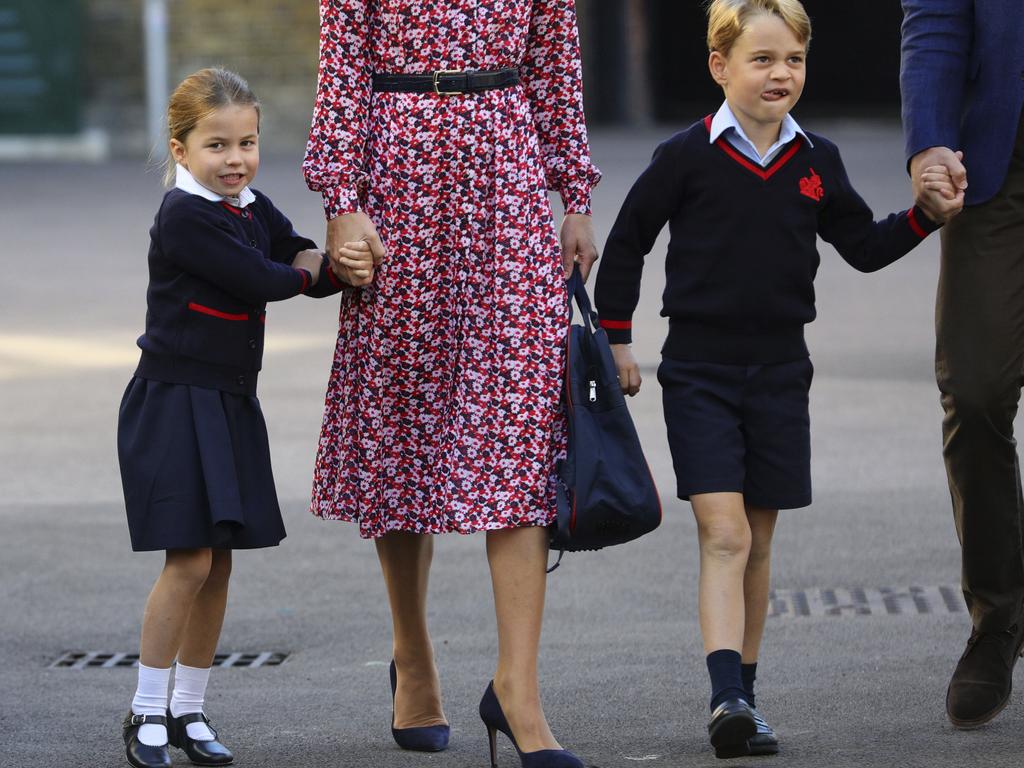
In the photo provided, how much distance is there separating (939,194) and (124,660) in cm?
263

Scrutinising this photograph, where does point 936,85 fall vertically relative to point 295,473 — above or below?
above

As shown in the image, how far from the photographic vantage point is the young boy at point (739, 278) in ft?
13.6

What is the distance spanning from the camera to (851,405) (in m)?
8.87

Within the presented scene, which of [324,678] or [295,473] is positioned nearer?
[324,678]

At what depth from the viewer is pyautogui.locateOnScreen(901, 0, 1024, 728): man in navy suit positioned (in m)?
4.28

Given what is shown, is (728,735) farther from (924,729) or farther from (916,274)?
(916,274)

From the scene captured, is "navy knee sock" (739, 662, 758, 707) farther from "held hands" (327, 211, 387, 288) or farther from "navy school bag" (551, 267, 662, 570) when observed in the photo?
"held hands" (327, 211, 387, 288)

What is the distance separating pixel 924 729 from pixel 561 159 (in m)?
1.52

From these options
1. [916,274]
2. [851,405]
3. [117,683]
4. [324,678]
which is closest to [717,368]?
[324,678]

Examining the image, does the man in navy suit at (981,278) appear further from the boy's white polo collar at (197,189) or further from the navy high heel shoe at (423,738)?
the boy's white polo collar at (197,189)

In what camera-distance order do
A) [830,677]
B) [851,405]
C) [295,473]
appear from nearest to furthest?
1. [830,677]
2. [295,473]
3. [851,405]

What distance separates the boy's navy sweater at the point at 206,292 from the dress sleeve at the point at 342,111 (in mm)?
208

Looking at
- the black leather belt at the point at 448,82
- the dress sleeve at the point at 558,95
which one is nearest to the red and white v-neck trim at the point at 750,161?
the dress sleeve at the point at 558,95

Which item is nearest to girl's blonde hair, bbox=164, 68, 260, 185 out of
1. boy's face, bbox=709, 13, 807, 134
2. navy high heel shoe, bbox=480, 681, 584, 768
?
boy's face, bbox=709, 13, 807, 134
